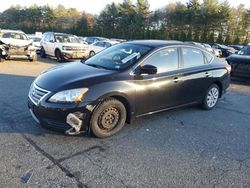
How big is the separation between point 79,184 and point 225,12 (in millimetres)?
46102

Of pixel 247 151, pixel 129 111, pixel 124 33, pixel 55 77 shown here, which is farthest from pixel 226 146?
pixel 124 33

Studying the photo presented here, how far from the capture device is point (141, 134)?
15.4 feet

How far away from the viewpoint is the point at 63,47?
15.0 meters

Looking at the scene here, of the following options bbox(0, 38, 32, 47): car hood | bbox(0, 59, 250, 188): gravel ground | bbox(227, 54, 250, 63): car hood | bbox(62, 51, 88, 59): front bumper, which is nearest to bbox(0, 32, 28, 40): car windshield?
bbox(0, 38, 32, 47): car hood

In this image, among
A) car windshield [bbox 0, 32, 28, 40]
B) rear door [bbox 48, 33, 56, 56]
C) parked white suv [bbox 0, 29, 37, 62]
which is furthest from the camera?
rear door [bbox 48, 33, 56, 56]

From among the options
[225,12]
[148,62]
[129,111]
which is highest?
[225,12]

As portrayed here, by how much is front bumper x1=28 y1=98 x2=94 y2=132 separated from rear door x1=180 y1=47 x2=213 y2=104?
2.24 meters

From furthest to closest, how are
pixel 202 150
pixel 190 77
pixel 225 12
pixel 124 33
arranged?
pixel 124 33
pixel 225 12
pixel 190 77
pixel 202 150

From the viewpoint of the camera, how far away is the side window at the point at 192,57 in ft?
18.4

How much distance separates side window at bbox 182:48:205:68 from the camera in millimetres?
5617

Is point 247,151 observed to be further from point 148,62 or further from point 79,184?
point 79,184

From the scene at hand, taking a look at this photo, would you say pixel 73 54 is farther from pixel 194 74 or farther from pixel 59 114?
pixel 59 114

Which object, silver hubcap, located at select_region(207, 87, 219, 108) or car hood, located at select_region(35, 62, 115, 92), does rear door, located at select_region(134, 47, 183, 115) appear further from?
silver hubcap, located at select_region(207, 87, 219, 108)

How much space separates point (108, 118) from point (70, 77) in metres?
0.89
